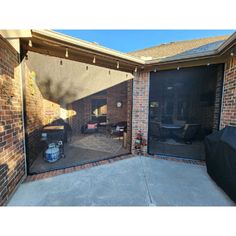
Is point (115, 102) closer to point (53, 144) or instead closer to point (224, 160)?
point (53, 144)

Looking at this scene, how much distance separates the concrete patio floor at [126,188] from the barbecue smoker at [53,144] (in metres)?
0.91

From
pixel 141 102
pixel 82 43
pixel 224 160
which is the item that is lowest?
pixel 224 160

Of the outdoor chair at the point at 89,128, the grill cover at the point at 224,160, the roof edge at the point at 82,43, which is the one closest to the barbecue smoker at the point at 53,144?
the roof edge at the point at 82,43

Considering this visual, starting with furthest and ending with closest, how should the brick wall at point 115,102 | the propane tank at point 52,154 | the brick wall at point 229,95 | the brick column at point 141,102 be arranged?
the brick wall at point 115,102, the brick column at point 141,102, the propane tank at point 52,154, the brick wall at point 229,95

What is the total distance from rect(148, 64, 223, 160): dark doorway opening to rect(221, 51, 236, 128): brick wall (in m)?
0.21

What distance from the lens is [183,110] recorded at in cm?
761

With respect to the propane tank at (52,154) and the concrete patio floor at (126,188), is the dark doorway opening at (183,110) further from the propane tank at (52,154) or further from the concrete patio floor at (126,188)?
the propane tank at (52,154)

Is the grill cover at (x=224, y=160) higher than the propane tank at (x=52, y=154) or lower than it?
higher

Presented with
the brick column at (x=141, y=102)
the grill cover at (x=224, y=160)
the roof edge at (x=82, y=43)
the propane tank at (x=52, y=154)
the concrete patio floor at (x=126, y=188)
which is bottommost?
the concrete patio floor at (x=126, y=188)

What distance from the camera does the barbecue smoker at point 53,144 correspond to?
3.32 metres

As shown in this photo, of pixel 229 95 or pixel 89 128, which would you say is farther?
pixel 89 128

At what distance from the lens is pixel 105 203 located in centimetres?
188

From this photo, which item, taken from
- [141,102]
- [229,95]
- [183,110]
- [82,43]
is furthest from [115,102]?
[229,95]

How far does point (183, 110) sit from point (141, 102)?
5091mm
